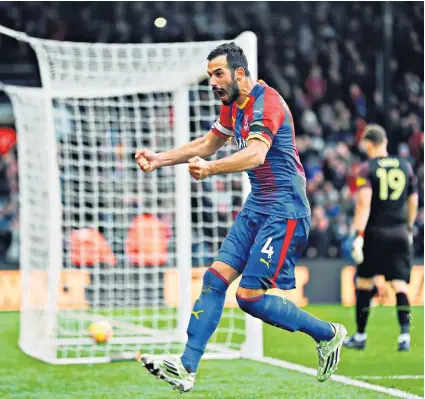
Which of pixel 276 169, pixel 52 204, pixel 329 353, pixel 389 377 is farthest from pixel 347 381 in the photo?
pixel 52 204

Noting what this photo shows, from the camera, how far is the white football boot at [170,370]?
5465mm

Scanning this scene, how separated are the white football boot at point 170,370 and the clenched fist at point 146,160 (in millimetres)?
1029

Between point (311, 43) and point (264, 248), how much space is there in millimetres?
15503

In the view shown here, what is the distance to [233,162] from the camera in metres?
5.22

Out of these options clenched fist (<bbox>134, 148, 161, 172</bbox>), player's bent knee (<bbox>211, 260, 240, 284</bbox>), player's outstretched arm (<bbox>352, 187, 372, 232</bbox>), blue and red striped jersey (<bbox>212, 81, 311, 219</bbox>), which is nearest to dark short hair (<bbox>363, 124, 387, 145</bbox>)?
player's outstretched arm (<bbox>352, 187, 372, 232</bbox>)

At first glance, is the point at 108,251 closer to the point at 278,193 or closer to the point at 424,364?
the point at 424,364

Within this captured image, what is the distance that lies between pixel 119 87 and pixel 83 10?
1038 cm

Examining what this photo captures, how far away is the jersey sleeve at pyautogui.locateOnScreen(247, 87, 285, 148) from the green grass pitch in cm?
194

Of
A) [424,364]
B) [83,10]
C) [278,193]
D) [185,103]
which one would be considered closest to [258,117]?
[278,193]

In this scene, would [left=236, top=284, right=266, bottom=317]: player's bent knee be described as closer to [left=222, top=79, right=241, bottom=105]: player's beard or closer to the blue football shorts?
the blue football shorts

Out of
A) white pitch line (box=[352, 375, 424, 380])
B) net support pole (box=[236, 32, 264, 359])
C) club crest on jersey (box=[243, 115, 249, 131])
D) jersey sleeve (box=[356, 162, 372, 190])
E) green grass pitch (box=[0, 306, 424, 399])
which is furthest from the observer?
jersey sleeve (box=[356, 162, 372, 190])

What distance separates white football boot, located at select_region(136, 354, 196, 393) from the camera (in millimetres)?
5465

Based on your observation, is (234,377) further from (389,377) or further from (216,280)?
(216,280)

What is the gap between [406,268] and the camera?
958 cm
